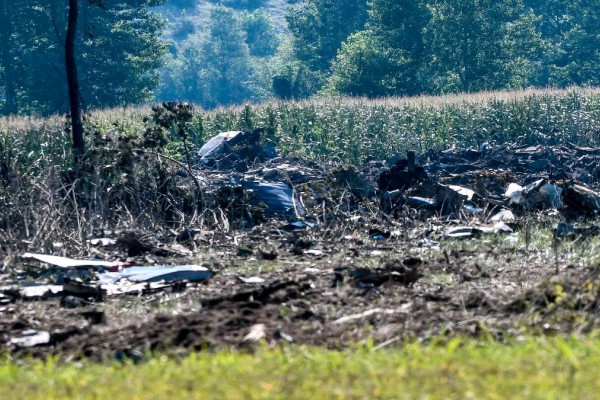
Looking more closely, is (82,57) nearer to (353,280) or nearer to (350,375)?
(353,280)

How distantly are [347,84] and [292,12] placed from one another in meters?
18.4

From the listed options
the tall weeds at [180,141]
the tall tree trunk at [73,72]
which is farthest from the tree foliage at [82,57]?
the tall tree trunk at [73,72]

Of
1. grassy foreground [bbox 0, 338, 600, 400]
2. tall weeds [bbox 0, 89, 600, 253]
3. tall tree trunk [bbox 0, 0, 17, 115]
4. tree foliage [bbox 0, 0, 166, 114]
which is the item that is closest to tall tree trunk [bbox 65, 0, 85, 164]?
tall weeds [bbox 0, 89, 600, 253]

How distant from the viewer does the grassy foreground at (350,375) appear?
4754 mm

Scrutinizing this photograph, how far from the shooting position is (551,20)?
6956 cm

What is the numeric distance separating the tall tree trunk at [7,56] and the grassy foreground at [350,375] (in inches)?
1952

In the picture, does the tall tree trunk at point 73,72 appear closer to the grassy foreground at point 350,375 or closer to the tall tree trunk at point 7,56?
the grassy foreground at point 350,375

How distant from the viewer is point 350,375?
507 centimetres

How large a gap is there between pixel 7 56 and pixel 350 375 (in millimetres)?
51805

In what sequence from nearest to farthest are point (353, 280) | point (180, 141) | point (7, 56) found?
point (353, 280) < point (180, 141) < point (7, 56)

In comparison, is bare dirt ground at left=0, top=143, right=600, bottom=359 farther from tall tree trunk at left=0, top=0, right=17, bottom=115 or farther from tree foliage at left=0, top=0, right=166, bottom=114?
tall tree trunk at left=0, top=0, right=17, bottom=115

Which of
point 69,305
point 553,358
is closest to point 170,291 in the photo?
point 69,305

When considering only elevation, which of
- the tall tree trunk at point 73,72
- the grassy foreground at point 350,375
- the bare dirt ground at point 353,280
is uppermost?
the tall tree trunk at point 73,72

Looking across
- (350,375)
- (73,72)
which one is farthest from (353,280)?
(73,72)
